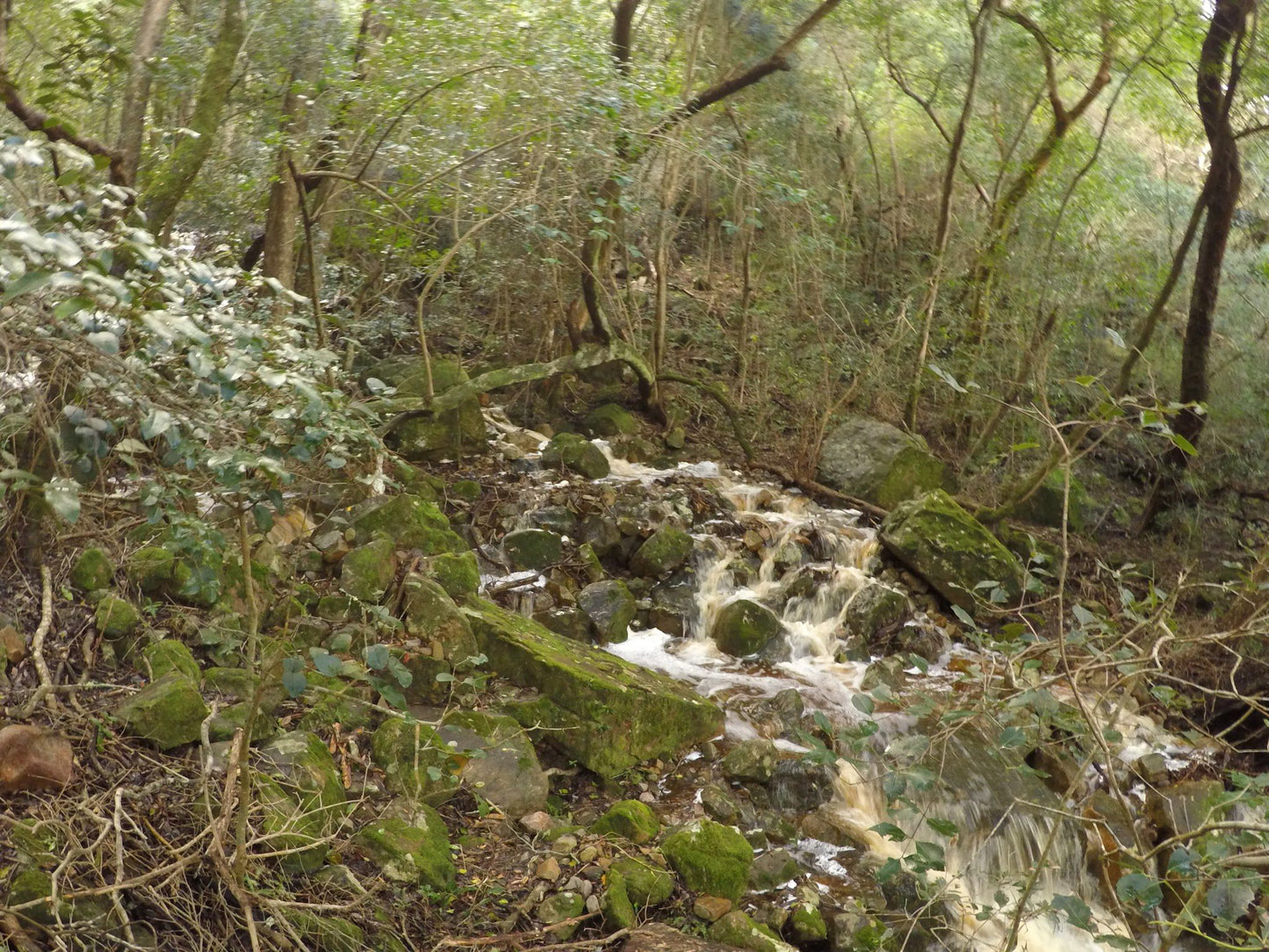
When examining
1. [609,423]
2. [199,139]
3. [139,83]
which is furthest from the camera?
[609,423]

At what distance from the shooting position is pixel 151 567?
14.1ft

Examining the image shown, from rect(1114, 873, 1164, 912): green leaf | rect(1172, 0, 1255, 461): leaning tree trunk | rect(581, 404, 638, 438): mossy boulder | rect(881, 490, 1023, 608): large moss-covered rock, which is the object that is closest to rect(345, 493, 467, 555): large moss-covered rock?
rect(581, 404, 638, 438): mossy boulder

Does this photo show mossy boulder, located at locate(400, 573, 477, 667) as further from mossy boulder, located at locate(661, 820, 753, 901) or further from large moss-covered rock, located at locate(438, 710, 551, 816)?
mossy boulder, located at locate(661, 820, 753, 901)

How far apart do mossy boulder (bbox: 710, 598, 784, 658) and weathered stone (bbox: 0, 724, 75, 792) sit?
4.44m

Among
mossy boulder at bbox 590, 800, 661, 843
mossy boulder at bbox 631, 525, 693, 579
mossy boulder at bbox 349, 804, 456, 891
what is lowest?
mossy boulder at bbox 631, 525, 693, 579

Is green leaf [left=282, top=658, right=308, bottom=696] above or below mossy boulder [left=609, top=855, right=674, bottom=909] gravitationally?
above

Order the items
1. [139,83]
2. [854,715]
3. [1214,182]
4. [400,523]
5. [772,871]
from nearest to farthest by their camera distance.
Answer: [772,871]
[139,83]
[400,523]
[854,715]
[1214,182]

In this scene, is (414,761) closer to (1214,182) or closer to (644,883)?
(644,883)

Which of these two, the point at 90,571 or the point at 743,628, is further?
the point at 743,628

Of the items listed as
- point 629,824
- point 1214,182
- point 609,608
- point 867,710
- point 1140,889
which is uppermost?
point 1214,182

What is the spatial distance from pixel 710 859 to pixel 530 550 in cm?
333

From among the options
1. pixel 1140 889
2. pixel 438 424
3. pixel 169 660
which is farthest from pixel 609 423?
pixel 1140 889

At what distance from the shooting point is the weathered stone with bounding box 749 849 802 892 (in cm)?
420

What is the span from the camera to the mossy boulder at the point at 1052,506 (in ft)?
30.2
